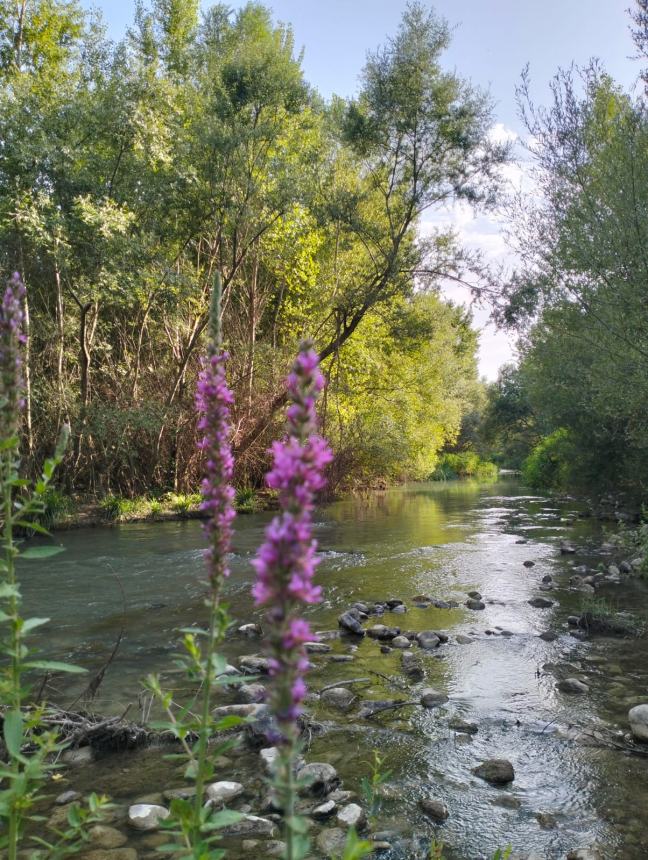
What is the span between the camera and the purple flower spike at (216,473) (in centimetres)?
227

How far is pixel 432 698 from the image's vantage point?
22.6 feet

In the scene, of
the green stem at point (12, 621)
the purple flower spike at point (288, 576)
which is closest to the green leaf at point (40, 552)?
the green stem at point (12, 621)

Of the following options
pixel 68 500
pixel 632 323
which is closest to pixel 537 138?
pixel 632 323

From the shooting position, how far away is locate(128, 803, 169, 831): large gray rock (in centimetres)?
440

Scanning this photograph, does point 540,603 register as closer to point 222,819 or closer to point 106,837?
point 106,837

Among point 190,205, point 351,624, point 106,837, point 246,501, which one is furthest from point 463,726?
point 190,205

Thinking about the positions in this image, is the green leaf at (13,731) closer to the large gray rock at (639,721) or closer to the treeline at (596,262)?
the large gray rock at (639,721)

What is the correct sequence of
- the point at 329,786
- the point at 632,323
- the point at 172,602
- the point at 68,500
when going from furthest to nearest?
1. the point at 68,500
2. the point at 632,323
3. the point at 172,602
4. the point at 329,786

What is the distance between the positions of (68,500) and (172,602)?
12.8 meters

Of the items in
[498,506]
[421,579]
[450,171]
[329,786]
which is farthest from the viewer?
[498,506]

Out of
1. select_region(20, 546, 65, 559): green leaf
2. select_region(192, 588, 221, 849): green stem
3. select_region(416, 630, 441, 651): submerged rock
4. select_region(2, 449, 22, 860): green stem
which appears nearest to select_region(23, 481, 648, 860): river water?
select_region(416, 630, 441, 651): submerged rock

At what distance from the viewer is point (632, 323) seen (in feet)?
40.3

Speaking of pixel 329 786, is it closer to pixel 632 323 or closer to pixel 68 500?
pixel 632 323

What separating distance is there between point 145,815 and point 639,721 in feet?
15.8
